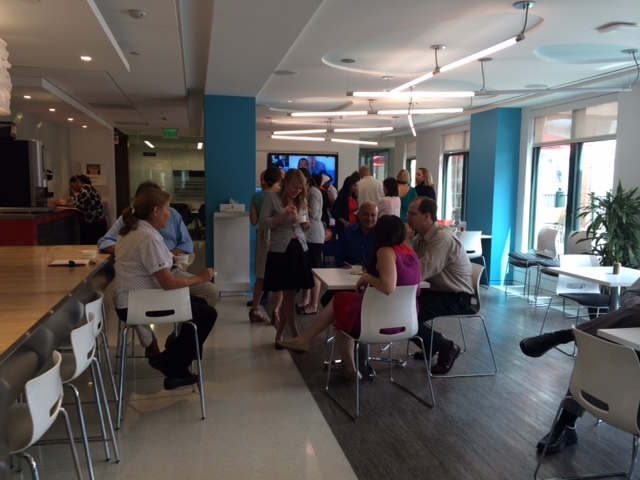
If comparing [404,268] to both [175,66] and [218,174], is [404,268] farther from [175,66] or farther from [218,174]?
[218,174]

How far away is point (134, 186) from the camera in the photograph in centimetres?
1397

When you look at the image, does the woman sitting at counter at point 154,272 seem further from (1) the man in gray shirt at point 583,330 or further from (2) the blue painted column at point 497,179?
(2) the blue painted column at point 497,179

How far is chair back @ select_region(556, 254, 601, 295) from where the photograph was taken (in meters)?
4.97

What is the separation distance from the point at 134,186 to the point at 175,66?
29.9 feet

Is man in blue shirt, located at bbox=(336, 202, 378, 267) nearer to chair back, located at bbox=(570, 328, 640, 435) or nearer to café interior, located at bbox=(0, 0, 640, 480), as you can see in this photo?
café interior, located at bbox=(0, 0, 640, 480)

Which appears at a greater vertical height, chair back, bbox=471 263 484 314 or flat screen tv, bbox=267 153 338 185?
flat screen tv, bbox=267 153 338 185

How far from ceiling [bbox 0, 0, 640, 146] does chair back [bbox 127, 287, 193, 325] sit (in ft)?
6.39

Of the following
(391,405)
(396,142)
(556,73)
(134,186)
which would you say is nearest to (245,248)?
(391,405)

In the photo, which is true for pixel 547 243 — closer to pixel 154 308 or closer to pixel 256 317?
pixel 256 317

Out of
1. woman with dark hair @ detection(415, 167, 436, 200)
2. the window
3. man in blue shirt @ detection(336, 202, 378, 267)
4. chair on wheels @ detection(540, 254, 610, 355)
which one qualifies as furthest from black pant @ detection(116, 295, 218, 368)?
the window

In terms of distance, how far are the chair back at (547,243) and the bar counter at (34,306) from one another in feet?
18.6

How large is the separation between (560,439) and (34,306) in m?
2.85

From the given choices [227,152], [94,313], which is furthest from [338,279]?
[227,152]

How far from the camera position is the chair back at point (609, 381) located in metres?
2.08
